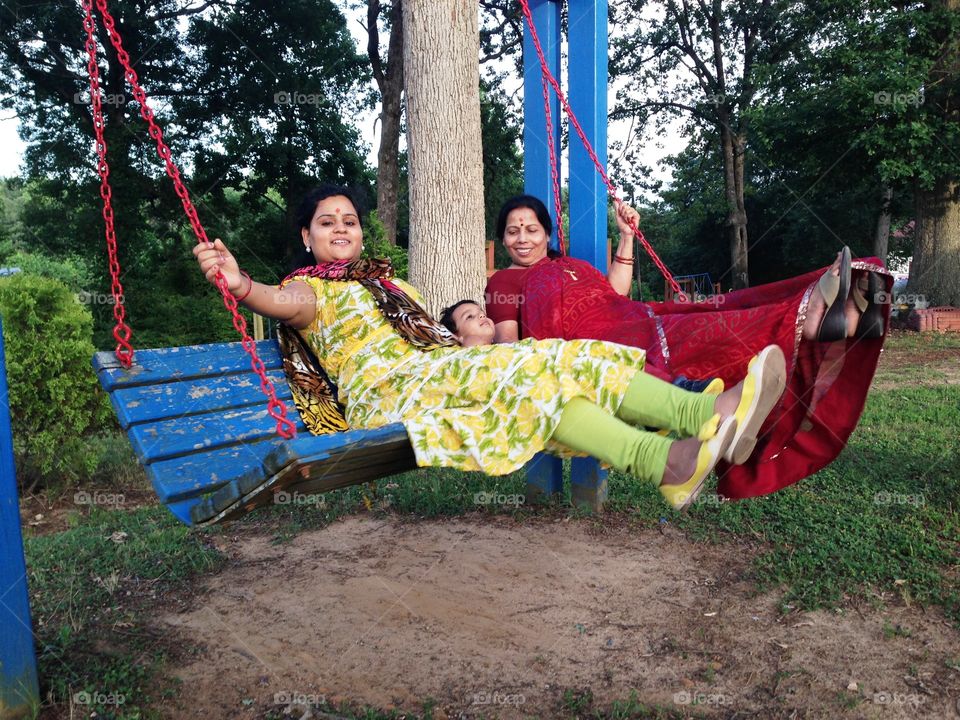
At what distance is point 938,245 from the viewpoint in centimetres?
1209

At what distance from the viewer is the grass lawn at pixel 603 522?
2.79m

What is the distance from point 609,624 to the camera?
3.01 meters

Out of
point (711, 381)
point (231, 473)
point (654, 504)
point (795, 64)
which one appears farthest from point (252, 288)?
point (795, 64)

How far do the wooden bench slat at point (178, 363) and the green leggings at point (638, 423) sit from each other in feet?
4.29

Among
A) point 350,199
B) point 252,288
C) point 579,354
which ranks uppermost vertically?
point 350,199

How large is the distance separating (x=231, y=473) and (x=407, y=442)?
70cm

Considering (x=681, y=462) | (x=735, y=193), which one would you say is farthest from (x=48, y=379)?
(x=735, y=193)

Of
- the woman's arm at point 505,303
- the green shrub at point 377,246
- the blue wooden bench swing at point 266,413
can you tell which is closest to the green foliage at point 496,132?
the green shrub at point 377,246

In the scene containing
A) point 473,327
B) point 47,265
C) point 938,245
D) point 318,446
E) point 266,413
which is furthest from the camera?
point 47,265

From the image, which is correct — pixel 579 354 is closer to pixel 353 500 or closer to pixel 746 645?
pixel 746 645

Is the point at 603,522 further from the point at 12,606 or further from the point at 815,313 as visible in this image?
the point at 12,606

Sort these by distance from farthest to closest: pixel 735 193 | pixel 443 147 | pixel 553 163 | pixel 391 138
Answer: pixel 735 193, pixel 391 138, pixel 443 147, pixel 553 163

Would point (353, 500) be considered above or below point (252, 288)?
below

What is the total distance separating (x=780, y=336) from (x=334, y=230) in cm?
168
